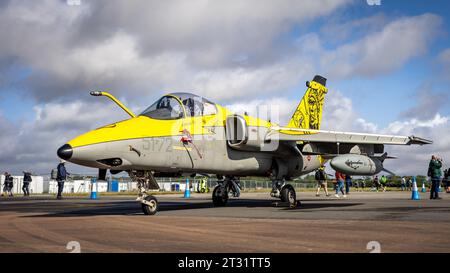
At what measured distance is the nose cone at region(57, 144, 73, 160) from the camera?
980cm

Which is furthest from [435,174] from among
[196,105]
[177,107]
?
[177,107]

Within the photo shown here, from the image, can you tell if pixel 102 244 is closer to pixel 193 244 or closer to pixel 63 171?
pixel 193 244

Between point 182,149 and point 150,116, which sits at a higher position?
point 150,116

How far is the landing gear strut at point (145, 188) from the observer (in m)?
11.9

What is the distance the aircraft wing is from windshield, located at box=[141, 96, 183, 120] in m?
3.89

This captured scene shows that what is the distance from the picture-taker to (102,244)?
613 centimetres

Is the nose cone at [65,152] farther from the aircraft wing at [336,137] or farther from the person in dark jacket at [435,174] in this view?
the person in dark jacket at [435,174]

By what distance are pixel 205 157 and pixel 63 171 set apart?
14680 mm

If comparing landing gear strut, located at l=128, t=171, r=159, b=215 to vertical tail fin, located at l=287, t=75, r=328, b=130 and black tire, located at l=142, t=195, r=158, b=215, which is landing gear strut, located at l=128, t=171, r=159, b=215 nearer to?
black tire, located at l=142, t=195, r=158, b=215

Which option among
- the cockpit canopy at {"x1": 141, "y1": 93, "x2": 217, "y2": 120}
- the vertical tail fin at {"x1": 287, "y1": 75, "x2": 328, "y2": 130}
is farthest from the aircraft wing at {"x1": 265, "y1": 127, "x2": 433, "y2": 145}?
the vertical tail fin at {"x1": 287, "y1": 75, "x2": 328, "y2": 130}

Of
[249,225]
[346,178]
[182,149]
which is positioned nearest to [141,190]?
[182,149]

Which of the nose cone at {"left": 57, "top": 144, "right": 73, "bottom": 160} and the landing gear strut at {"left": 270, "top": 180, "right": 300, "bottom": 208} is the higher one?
the nose cone at {"left": 57, "top": 144, "right": 73, "bottom": 160}

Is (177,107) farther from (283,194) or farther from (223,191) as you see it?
(283,194)
